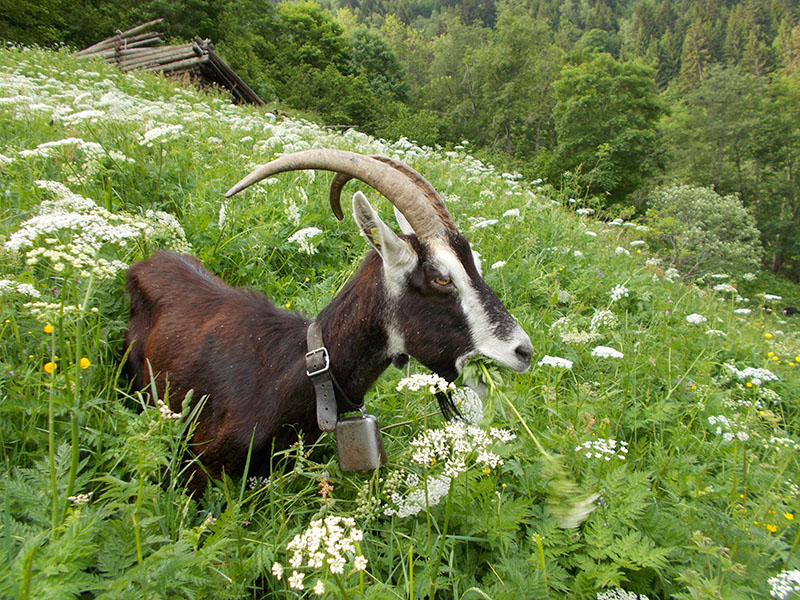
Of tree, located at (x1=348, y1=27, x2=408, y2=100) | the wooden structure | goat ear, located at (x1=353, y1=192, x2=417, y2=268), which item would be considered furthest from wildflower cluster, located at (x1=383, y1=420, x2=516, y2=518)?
tree, located at (x1=348, y1=27, x2=408, y2=100)

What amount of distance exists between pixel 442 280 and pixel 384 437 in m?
1.12

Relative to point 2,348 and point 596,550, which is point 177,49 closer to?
point 2,348

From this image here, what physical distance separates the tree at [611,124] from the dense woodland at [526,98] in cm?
13

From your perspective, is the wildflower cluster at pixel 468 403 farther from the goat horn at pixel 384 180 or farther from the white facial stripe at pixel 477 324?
the goat horn at pixel 384 180

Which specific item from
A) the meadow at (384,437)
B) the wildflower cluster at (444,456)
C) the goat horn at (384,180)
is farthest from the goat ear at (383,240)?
the wildflower cluster at (444,456)

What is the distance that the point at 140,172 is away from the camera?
4363mm

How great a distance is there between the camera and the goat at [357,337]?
2185 millimetres

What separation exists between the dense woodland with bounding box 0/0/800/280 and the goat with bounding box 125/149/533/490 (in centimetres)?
2855

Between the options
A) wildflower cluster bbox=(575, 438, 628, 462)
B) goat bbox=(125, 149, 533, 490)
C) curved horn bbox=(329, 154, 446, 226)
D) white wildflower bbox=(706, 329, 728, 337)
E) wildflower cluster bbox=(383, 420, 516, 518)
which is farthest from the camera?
white wildflower bbox=(706, 329, 728, 337)

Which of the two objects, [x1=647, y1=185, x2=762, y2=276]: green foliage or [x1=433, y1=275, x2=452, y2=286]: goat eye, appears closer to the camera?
[x1=433, y1=275, x2=452, y2=286]: goat eye

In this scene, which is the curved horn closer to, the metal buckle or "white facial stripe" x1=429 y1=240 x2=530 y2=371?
"white facial stripe" x1=429 y1=240 x2=530 y2=371

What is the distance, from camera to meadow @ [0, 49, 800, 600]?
1431mm

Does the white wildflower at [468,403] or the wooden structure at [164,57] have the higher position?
the wooden structure at [164,57]

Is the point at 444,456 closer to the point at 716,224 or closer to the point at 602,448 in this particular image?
the point at 602,448
